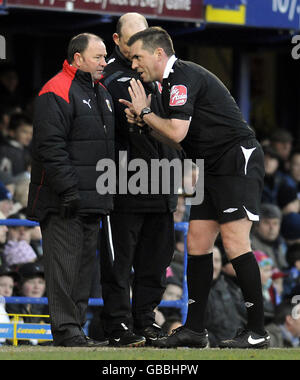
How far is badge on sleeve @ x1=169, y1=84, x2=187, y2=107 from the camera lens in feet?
23.4

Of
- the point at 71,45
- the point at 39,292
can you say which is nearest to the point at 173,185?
the point at 71,45

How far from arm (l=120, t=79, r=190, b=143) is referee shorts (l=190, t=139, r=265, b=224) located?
0.37 meters


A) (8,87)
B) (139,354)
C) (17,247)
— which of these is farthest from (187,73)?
(8,87)

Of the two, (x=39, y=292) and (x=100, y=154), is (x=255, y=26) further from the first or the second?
(x=100, y=154)

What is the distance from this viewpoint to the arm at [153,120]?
23.4 ft

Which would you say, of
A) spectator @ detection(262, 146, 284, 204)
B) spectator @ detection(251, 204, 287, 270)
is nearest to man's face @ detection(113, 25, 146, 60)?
spectator @ detection(251, 204, 287, 270)

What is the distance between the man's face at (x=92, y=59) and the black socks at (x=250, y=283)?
1.59m

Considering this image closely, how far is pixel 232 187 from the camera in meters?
7.28

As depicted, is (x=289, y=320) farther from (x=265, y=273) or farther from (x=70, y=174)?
(x=70, y=174)

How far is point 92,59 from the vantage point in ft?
24.8

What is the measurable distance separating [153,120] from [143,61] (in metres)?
0.40

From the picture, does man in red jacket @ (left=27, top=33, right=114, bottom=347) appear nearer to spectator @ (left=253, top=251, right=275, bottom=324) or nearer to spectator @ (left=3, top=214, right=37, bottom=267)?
spectator @ (left=3, top=214, right=37, bottom=267)

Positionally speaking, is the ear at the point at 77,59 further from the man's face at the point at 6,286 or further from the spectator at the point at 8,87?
the spectator at the point at 8,87

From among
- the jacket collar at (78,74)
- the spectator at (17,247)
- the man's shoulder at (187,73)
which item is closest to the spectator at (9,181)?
the spectator at (17,247)
